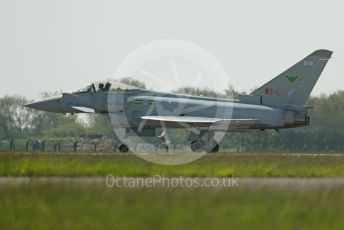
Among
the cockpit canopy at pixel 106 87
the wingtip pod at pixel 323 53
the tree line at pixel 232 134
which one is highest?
the wingtip pod at pixel 323 53

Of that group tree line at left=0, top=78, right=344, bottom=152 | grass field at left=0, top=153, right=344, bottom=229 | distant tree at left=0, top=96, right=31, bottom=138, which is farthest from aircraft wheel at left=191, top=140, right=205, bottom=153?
distant tree at left=0, top=96, right=31, bottom=138

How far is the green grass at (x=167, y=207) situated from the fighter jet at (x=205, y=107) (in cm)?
2045

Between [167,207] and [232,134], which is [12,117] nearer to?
[232,134]

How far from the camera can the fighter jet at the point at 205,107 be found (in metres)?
36.2

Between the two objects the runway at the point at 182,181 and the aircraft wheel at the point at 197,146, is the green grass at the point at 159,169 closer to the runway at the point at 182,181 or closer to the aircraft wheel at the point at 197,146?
the runway at the point at 182,181

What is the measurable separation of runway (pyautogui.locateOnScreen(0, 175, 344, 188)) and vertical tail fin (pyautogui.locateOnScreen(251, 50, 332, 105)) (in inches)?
666

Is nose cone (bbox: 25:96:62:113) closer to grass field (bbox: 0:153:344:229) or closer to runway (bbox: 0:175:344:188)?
runway (bbox: 0:175:344:188)

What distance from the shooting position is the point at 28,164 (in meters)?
23.1

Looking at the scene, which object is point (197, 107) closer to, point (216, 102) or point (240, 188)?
point (216, 102)

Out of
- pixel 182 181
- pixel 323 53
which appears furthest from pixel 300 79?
pixel 182 181

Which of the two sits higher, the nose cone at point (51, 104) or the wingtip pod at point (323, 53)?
the wingtip pod at point (323, 53)

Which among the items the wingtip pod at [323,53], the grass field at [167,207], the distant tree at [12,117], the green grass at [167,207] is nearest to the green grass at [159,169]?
Answer: the grass field at [167,207]

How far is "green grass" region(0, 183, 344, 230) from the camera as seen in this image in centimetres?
1090

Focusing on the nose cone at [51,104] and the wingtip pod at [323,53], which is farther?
the nose cone at [51,104]
